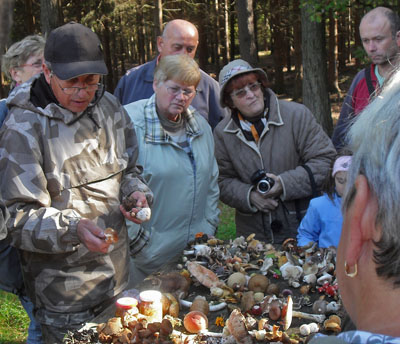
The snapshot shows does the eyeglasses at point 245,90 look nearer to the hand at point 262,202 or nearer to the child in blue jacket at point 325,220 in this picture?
the hand at point 262,202

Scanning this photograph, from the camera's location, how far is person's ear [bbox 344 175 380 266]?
95 centimetres

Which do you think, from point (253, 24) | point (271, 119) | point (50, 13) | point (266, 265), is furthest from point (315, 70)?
point (266, 265)

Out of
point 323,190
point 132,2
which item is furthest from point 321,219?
point 132,2

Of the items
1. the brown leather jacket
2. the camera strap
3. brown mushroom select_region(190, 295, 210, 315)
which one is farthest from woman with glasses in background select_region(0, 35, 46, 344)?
the camera strap

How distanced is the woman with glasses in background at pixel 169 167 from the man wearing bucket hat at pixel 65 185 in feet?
1.63

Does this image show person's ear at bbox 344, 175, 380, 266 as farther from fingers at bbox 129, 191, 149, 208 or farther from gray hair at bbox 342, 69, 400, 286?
fingers at bbox 129, 191, 149, 208

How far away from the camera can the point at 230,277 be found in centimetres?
281

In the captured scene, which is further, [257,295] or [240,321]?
[257,295]

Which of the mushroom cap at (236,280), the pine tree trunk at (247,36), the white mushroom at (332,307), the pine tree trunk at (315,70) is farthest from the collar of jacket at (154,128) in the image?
the pine tree trunk at (247,36)

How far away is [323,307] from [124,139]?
4.59 feet

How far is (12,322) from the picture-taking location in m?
4.64

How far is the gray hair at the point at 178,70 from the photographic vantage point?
3.47 m

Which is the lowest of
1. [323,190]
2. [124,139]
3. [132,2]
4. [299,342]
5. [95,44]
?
[299,342]

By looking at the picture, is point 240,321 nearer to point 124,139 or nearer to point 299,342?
point 299,342
